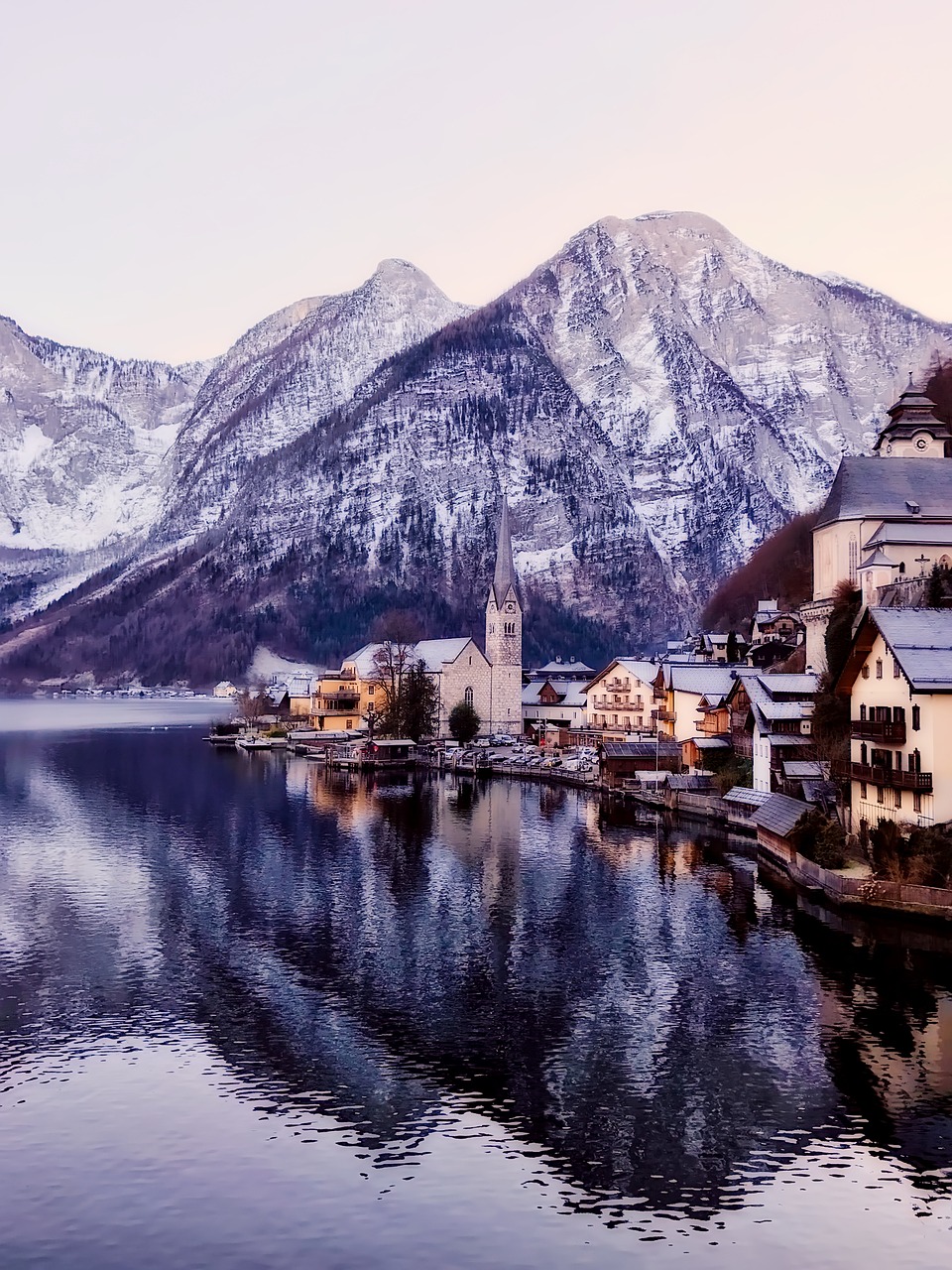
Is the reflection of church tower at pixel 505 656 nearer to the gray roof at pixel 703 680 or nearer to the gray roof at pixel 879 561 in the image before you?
the gray roof at pixel 703 680

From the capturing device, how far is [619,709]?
112 meters

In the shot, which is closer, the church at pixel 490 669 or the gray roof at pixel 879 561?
the gray roof at pixel 879 561

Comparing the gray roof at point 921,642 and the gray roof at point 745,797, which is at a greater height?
the gray roof at point 921,642

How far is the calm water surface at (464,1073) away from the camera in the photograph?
2075 centimetres

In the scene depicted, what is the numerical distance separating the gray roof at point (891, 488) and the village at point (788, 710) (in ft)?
0.41

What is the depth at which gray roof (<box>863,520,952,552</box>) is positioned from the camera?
7025cm

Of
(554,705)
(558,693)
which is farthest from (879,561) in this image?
(558,693)

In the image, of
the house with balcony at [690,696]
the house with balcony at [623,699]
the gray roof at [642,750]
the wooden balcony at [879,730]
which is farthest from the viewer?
the house with balcony at [623,699]

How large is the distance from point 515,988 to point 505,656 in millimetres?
101049

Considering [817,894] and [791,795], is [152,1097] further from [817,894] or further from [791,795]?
[791,795]

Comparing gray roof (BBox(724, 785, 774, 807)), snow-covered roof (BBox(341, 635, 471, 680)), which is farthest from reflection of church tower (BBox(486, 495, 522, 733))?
gray roof (BBox(724, 785, 774, 807))

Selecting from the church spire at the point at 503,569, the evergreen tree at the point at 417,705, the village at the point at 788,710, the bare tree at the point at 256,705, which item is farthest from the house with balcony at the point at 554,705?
the bare tree at the point at 256,705

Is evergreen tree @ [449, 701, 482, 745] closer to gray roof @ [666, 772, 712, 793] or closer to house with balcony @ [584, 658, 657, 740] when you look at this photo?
house with balcony @ [584, 658, 657, 740]

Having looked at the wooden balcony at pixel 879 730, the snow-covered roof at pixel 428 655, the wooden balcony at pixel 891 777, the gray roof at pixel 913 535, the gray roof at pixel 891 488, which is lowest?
the wooden balcony at pixel 891 777
